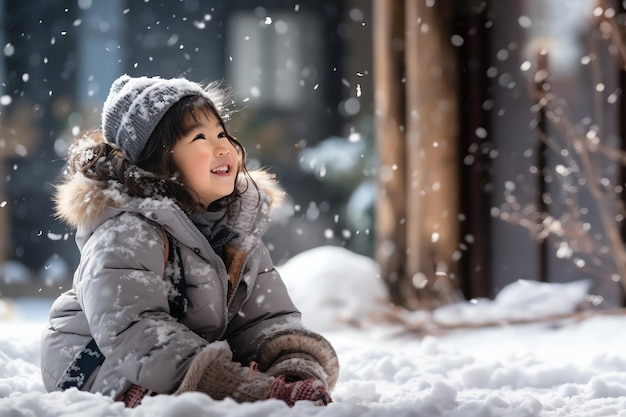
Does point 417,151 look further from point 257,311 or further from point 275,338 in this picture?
point 275,338

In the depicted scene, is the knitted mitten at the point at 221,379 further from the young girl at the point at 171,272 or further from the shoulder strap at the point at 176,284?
the shoulder strap at the point at 176,284

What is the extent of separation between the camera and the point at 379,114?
15.5ft

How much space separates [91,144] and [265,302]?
593mm

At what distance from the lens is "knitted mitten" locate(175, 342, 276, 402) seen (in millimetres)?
1849

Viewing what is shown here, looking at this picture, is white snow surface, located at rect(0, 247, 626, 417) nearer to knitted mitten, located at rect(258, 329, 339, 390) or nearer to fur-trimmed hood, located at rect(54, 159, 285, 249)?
knitted mitten, located at rect(258, 329, 339, 390)

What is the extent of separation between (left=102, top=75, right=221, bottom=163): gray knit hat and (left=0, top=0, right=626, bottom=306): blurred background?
0.59m

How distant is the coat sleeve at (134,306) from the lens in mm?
1857

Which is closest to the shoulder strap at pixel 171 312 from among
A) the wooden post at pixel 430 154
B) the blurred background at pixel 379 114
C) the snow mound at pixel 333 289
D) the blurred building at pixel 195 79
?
the blurred background at pixel 379 114

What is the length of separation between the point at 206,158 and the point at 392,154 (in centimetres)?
263

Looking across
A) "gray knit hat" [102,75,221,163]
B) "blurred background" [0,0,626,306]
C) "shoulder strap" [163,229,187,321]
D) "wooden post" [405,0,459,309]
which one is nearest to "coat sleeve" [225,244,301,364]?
"shoulder strap" [163,229,187,321]

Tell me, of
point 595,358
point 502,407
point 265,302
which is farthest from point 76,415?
point 595,358

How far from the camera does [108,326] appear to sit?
6.19 ft

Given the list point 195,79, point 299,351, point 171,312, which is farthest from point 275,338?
point 195,79

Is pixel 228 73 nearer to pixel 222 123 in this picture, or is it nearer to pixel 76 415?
pixel 222 123
